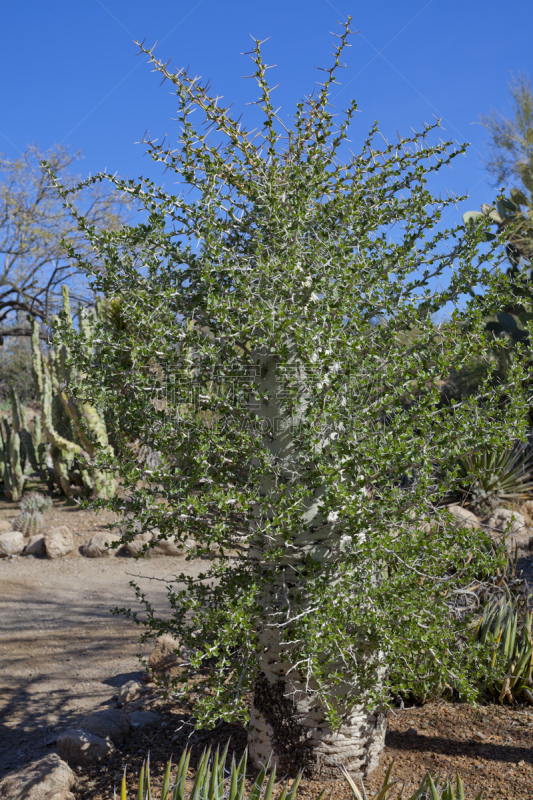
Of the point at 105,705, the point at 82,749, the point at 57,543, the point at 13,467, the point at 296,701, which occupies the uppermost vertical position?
the point at 13,467

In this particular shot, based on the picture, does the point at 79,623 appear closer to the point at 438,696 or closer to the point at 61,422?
the point at 438,696

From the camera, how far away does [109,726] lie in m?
3.79

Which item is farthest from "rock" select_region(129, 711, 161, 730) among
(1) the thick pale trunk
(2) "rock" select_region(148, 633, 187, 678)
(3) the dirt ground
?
(1) the thick pale trunk

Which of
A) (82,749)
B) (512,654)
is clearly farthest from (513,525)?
(82,749)

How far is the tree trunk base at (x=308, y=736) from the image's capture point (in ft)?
10.2

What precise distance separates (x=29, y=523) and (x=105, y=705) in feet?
19.4

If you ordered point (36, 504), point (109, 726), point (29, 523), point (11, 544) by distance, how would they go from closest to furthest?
point (109, 726)
point (11, 544)
point (29, 523)
point (36, 504)

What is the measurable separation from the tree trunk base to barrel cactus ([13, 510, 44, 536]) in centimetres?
762

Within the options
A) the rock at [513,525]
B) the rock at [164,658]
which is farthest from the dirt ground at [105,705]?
the rock at [513,525]

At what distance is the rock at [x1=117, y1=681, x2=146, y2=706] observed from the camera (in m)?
4.54

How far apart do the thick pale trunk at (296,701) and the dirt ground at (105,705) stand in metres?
0.12

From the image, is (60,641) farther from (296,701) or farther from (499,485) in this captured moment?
(499,485)

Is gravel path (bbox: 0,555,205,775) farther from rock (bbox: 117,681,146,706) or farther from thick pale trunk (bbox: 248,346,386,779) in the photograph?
thick pale trunk (bbox: 248,346,386,779)

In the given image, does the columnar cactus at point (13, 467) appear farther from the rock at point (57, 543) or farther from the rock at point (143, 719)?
the rock at point (143, 719)
